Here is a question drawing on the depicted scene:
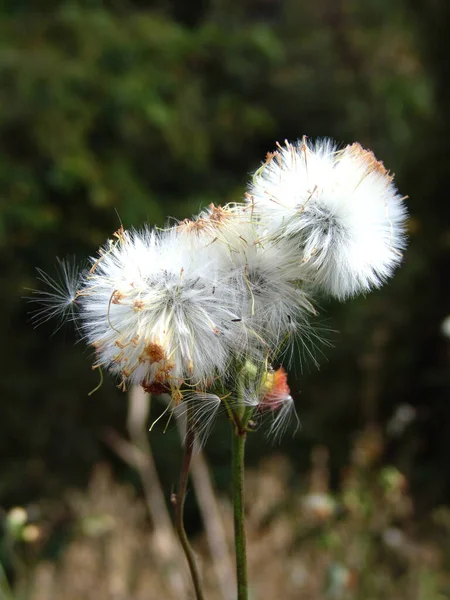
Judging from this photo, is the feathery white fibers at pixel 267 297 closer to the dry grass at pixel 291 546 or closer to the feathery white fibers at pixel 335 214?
the feathery white fibers at pixel 335 214

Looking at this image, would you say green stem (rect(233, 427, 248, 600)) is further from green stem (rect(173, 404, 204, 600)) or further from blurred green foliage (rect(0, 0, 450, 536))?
blurred green foliage (rect(0, 0, 450, 536))

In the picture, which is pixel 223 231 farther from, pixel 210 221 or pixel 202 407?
pixel 202 407

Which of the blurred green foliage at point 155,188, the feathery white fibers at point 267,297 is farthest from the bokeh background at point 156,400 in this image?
the feathery white fibers at point 267,297

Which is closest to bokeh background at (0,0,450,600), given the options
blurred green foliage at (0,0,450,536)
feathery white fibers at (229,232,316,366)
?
blurred green foliage at (0,0,450,536)

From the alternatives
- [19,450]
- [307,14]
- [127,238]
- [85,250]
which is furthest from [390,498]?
[307,14]

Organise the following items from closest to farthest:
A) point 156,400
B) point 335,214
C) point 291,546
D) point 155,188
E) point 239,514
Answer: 1. point 239,514
2. point 335,214
3. point 291,546
4. point 156,400
5. point 155,188

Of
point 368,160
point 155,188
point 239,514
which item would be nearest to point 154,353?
point 239,514

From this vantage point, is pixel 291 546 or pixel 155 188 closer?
pixel 291 546
